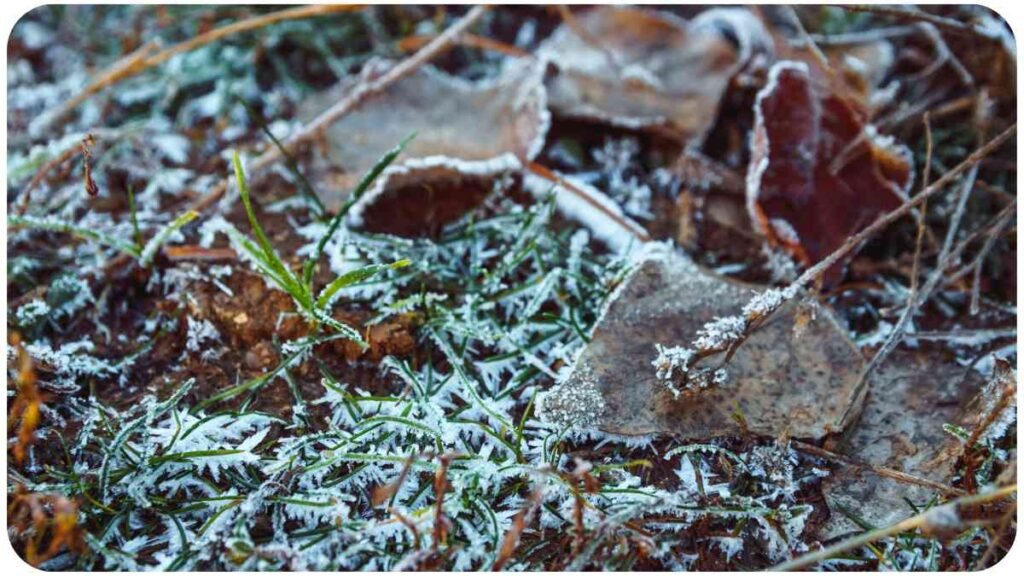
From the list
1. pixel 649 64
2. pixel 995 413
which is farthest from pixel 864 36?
pixel 995 413

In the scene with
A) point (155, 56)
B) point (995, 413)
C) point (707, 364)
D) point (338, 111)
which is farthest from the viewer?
point (155, 56)

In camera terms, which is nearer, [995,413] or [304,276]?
[995,413]

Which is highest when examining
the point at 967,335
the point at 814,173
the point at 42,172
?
the point at 42,172

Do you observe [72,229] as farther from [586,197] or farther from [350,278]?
[586,197]

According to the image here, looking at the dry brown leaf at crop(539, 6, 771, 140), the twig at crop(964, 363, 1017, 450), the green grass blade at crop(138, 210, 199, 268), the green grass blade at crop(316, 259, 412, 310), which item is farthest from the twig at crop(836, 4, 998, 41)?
the green grass blade at crop(138, 210, 199, 268)

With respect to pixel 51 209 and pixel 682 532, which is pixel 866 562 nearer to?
pixel 682 532

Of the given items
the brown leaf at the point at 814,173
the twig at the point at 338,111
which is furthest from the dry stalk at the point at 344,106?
the brown leaf at the point at 814,173
